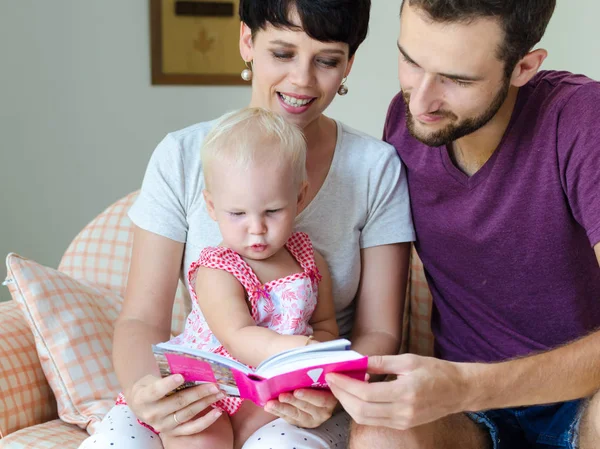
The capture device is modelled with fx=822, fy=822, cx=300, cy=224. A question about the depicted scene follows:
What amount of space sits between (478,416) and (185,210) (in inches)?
33.1

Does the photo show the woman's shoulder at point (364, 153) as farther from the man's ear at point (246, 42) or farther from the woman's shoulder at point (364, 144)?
the man's ear at point (246, 42)

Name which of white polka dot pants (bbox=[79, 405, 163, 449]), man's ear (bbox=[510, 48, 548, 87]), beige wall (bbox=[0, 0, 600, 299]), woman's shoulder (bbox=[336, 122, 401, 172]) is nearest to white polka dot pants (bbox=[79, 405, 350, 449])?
white polka dot pants (bbox=[79, 405, 163, 449])

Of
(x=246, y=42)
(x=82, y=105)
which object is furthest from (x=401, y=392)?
(x=82, y=105)

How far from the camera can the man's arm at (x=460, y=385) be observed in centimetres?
144

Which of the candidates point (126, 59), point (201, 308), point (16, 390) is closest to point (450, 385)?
point (201, 308)

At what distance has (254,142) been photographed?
1.73 metres

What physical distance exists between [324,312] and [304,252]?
0.49 feet

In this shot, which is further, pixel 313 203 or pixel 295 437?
pixel 313 203

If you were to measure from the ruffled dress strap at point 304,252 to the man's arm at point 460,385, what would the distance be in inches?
17.0

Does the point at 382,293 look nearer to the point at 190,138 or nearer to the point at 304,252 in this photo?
the point at 304,252

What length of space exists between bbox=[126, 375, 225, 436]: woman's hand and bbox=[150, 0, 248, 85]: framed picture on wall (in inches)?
97.7

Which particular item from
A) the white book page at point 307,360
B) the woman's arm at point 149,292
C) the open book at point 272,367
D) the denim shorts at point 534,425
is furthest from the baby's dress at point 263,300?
the denim shorts at point 534,425

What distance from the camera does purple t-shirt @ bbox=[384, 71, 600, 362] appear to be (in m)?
1.75

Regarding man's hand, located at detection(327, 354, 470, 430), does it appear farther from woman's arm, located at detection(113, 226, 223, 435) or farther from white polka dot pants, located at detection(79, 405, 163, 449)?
white polka dot pants, located at detection(79, 405, 163, 449)
